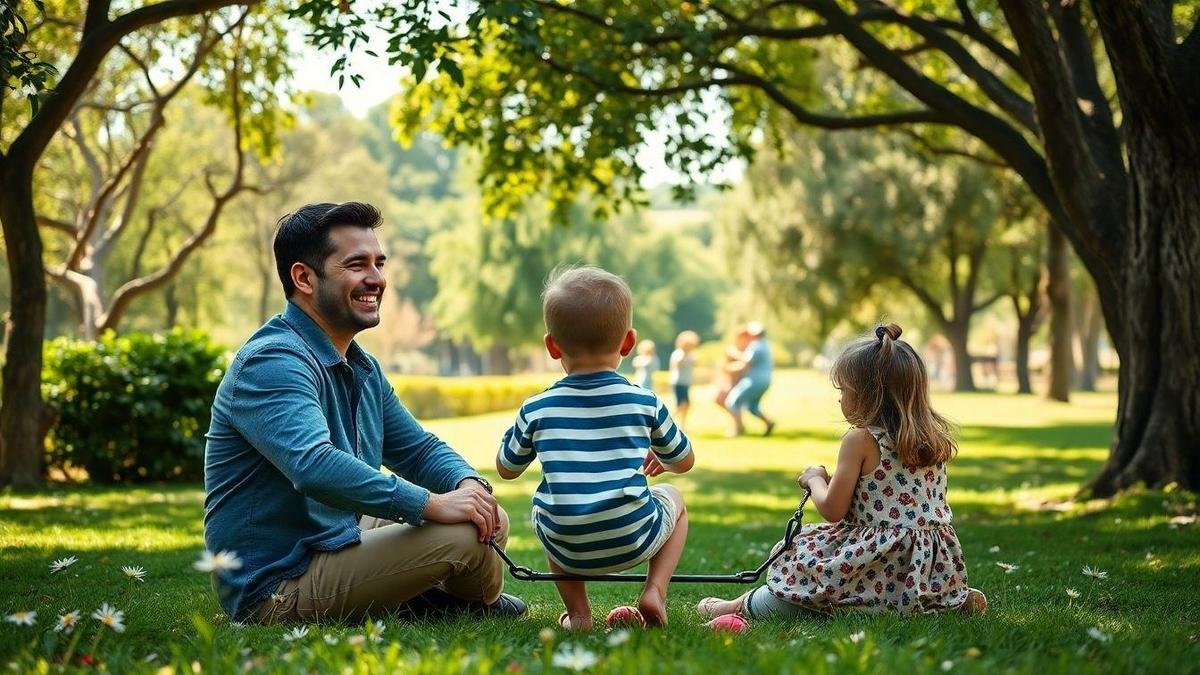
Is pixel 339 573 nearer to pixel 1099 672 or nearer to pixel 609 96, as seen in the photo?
pixel 1099 672

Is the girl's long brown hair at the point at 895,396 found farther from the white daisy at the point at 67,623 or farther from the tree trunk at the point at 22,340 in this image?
the tree trunk at the point at 22,340

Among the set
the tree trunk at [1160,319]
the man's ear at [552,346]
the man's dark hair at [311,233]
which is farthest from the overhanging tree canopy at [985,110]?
the man's ear at [552,346]

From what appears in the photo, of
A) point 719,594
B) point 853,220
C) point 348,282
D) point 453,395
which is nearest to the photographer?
point 348,282

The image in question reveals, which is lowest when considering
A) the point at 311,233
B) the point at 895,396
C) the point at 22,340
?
the point at 895,396

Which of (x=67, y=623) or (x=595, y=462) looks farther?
(x=595, y=462)

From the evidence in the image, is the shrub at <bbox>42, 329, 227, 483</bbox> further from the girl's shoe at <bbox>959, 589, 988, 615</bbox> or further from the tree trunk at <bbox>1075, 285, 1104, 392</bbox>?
the tree trunk at <bbox>1075, 285, 1104, 392</bbox>

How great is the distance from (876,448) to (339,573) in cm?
217

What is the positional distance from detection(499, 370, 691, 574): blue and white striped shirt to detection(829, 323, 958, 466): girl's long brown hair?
37.9 inches

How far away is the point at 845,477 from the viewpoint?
4641mm

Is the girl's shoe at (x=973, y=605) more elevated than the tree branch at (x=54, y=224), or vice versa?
the tree branch at (x=54, y=224)

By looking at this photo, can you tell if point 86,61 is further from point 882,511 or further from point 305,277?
point 882,511

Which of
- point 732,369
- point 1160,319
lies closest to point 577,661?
point 1160,319

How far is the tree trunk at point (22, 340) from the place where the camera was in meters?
10.1

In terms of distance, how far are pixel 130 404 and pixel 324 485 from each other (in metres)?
10.5
